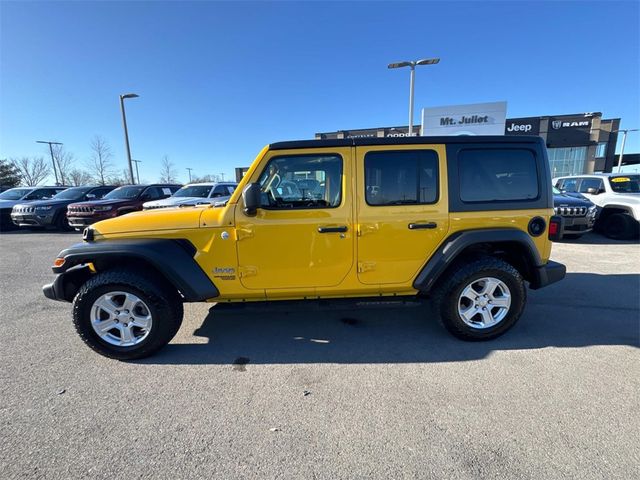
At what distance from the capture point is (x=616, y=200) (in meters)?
7.99

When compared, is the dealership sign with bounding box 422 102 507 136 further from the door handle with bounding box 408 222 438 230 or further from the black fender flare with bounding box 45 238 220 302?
the black fender flare with bounding box 45 238 220 302

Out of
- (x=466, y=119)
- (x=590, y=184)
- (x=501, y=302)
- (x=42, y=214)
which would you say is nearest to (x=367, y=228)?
(x=501, y=302)

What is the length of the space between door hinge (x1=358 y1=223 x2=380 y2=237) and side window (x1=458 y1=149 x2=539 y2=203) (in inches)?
40.7

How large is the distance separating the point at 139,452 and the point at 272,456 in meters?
0.83

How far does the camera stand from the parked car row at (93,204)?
942 cm

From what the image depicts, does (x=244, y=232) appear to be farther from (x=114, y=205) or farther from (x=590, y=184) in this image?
(x=590, y=184)

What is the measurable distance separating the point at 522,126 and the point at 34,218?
40.9 metres

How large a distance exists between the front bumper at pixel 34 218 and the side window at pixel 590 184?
17.3m

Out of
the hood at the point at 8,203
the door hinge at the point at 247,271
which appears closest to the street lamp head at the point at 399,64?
the door hinge at the point at 247,271

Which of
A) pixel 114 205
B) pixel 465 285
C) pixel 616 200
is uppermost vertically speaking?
pixel 114 205

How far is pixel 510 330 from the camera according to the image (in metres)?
3.29

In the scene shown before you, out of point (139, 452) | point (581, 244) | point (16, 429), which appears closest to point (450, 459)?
point (139, 452)

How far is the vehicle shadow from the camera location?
2857 millimetres

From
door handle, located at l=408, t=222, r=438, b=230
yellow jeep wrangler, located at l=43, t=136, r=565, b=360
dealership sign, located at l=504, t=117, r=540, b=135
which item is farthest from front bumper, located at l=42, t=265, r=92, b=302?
dealership sign, located at l=504, t=117, r=540, b=135
